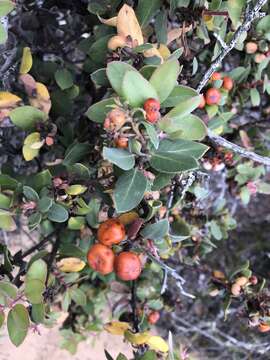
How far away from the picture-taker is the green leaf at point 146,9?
108 centimetres

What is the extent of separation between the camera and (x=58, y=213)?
1.03 metres

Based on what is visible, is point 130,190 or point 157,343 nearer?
point 130,190

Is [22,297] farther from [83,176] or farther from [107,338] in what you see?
[107,338]

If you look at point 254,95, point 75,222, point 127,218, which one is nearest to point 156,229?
point 127,218

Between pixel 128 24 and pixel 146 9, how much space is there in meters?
0.11

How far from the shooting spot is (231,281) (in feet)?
4.55

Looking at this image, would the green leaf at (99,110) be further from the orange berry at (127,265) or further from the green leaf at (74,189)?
the orange berry at (127,265)

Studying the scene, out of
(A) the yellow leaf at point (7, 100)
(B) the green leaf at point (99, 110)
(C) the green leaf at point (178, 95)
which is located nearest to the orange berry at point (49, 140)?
(A) the yellow leaf at point (7, 100)

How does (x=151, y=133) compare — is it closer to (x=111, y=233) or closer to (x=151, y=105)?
(x=151, y=105)

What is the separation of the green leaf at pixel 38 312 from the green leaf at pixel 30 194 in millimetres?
214

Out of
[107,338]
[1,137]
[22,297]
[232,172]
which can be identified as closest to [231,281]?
[232,172]

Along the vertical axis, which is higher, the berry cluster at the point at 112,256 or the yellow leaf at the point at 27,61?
the yellow leaf at the point at 27,61

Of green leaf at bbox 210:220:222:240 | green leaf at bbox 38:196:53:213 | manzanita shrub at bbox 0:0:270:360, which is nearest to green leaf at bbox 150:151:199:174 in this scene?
manzanita shrub at bbox 0:0:270:360

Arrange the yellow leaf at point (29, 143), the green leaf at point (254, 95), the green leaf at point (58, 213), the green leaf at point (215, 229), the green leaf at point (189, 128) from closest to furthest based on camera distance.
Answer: the green leaf at point (189, 128)
the green leaf at point (58, 213)
the yellow leaf at point (29, 143)
the green leaf at point (254, 95)
the green leaf at point (215, 229)
